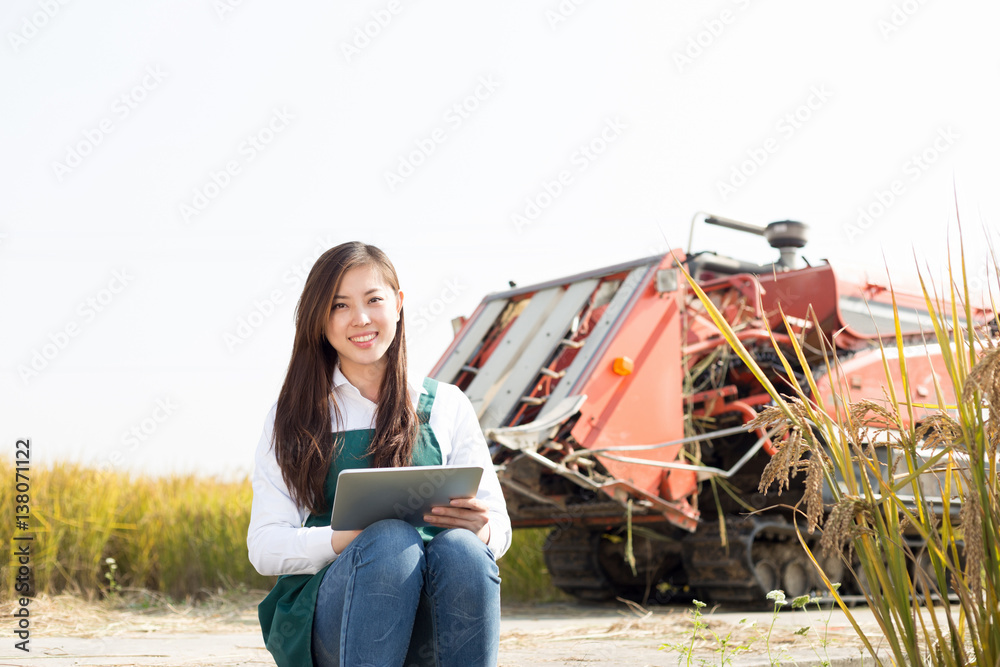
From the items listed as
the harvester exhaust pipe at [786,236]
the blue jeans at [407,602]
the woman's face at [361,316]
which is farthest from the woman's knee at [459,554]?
the harvester exhaust pipe at [786,236]

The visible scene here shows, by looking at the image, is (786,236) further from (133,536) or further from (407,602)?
(407,602)

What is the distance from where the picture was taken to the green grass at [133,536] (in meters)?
6.56

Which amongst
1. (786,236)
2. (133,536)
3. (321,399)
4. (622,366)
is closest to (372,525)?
(321,399)

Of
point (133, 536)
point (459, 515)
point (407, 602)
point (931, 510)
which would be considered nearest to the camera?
point (931, 510)

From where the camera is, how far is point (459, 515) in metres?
2.36

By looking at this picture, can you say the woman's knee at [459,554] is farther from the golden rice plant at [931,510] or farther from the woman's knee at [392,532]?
the golden rice plant at [931,510]

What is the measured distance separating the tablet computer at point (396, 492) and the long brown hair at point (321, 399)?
0.54 feet

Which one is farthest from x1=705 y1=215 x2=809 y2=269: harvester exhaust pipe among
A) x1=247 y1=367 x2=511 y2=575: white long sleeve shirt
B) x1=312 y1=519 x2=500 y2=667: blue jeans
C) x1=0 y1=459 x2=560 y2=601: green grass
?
x1=312 y1=519 x2=500 y2=667: blue jeans

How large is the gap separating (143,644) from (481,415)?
2321 mm

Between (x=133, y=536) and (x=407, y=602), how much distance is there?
18.4 feet

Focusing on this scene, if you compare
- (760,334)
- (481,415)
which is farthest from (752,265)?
(481,415)

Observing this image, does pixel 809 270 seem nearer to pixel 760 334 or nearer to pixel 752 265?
pixel 752 265

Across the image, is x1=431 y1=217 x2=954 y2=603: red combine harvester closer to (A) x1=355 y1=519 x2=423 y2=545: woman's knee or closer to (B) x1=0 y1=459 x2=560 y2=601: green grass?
(B) x1=0 y1=459 x2=560 y2=601: green grass

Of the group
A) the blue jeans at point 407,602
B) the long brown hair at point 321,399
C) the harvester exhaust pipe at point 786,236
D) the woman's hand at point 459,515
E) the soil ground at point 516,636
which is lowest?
the soil ground at point 516,636
